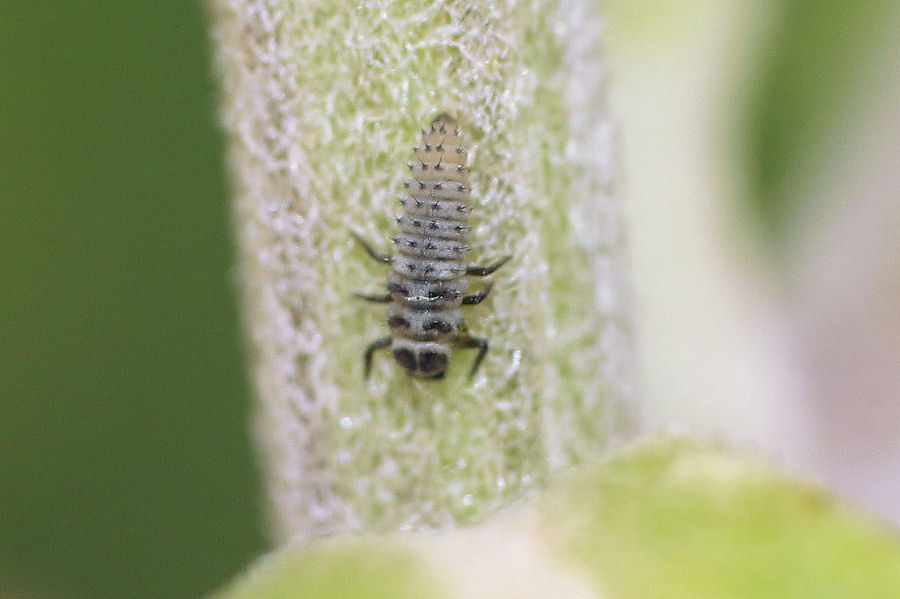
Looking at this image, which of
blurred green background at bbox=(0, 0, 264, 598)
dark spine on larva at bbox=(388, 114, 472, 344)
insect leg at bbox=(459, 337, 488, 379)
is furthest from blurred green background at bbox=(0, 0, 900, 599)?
insect leg at bbox=(459, 337, 488, 379)

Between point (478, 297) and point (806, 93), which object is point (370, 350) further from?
point (806, 93)

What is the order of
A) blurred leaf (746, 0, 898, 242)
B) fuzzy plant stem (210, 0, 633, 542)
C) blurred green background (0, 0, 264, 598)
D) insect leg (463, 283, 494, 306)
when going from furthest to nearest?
1. blurred leaf (746, 0, 898, 242)
2. blurred green background (0, 0, 264, 598)
3. insect leg (463, 283, 494, 306)
4. fuzzy plant stem (210, 0, 633, 542)

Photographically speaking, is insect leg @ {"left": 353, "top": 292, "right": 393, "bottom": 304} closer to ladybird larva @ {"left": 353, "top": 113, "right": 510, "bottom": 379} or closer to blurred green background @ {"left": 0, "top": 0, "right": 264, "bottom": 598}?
ladybird larva @ {"left": 353, "top": 113, "right": 510, "bottom": 379}

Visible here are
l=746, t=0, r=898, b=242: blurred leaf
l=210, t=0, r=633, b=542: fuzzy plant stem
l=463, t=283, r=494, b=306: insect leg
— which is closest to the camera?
l=210, t=0, r=633, b=542: fuzzy plant stem

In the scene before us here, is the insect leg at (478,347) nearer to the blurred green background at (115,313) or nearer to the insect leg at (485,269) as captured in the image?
the insect leg at (485,269)

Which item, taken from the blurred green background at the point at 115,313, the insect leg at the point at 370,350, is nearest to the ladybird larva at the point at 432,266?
the insect leg at the point at 370,350

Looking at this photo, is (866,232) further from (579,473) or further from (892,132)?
(579,473)
